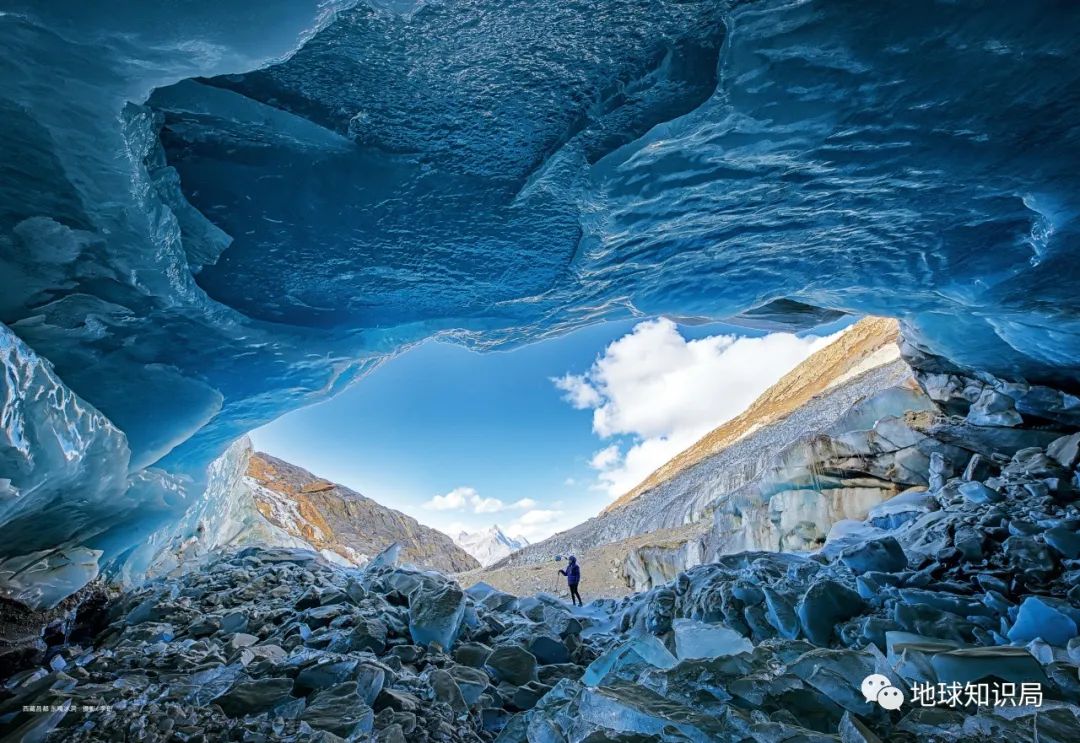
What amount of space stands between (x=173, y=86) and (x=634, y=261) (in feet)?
15.1

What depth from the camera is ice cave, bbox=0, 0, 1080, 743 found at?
271cm

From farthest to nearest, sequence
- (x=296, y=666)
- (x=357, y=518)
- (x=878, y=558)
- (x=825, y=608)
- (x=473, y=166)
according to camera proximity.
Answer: (x=357, y=518)
(x=878, y=558)
(x=473, y=166)
(x=825, y=608)
(x=296, y=666)

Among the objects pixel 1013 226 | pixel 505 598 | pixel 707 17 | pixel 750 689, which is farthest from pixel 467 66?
pixel 505 598

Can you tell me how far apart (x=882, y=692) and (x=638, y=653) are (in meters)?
1.40

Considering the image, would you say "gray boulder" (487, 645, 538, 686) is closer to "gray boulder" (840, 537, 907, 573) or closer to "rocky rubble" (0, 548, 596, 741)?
"rocky rubble" (0, 548, 596, 741)

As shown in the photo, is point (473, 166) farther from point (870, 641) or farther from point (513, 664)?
point (870, 641)

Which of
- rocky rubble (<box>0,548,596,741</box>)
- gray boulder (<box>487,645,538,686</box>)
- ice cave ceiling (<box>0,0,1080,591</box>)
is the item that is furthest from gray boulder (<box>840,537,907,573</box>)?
gray boulder (<box>487,645,538,686</box>)

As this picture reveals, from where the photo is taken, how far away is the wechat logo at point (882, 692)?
2.29 meters

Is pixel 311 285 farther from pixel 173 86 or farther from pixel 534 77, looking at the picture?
pixel 534 77

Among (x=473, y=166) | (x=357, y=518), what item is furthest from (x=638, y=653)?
(x=357, y=518)

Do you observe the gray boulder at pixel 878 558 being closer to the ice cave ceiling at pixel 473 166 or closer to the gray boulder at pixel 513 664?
the ice cave ceiling at pixel 473 166

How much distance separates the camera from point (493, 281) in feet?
19.1

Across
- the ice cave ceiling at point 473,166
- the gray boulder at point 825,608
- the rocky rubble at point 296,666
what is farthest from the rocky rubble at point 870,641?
the ice cave ceiling at point 473,166

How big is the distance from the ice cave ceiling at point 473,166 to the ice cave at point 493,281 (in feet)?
0.09
